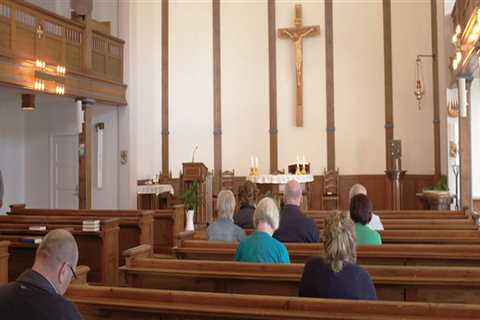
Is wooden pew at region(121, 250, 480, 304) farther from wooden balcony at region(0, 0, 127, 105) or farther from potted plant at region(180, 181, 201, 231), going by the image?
wooden balcony at region(0, 0, 127, 105)

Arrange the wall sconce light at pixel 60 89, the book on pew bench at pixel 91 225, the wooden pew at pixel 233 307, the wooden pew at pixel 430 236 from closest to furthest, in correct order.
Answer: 1. the wooden pew at pixel 233 307
2. the wooden pew at pixel 430 236
3. the book on pew bench at pixel 91 225
4. the wall sconce light at pixel 60 89

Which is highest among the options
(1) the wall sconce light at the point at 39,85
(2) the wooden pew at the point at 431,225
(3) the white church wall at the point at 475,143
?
(1) the wall sconce light at the point at 39,85

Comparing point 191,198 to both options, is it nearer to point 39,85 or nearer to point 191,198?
point 191,198

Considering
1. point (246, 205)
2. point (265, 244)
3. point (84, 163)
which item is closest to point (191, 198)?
point (84, 163)

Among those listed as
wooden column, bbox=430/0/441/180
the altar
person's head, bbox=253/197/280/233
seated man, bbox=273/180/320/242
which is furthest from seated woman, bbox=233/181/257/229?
wooden column, bbox=430/0/441/180

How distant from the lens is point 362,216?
3.94m

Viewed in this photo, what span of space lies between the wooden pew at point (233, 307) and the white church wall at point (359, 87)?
373 inches

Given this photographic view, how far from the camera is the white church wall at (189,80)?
12719 mm

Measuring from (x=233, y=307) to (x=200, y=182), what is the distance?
22.5 feet

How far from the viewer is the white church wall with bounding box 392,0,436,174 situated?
1122 cm

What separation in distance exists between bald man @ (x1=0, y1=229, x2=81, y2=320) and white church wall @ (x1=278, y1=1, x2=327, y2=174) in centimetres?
1018

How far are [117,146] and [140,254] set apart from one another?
7849mm

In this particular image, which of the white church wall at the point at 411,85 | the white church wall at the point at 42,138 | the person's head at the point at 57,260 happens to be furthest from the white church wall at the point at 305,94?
the person's head at the point at 57,260

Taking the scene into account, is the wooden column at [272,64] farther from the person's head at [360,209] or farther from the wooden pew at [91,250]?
the person's head at [360,209]
